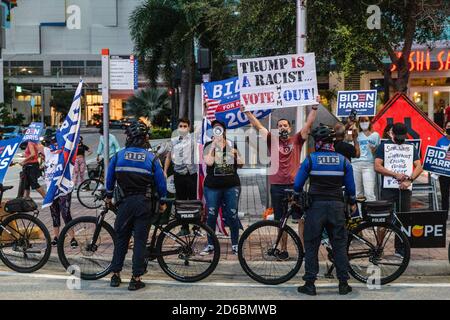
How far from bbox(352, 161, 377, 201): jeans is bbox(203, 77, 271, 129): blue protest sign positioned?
1970 millimetres

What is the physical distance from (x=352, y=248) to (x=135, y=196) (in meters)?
2.52

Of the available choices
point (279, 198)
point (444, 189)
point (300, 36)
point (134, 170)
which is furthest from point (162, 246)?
point (444, 189)

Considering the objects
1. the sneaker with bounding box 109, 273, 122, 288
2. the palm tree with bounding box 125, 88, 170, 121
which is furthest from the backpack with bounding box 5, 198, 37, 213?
the palm tree with bounding box 125, 88, 170, 121

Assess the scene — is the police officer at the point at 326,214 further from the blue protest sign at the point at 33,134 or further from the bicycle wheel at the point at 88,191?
the bicycle wheel at the point at 88,191

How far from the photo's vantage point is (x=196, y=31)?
21.4 metres

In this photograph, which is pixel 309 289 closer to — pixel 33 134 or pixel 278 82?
pixel 278 82

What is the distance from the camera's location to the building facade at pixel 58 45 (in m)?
70.9

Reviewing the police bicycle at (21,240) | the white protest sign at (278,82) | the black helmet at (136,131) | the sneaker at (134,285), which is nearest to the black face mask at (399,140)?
the white protest sign at (278,82)

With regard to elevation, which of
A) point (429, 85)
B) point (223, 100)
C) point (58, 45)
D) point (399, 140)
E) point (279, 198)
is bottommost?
point (279, 198)

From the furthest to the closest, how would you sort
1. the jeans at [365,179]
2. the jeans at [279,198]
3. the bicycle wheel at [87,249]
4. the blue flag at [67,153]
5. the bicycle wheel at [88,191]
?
the bicycle wheel at [88,191] → the jeans at [365,179] → the blue flag at [67,153] → the jeans at [279,198] → the bicycle wheel at [87,249]

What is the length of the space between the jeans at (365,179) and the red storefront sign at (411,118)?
1318mm

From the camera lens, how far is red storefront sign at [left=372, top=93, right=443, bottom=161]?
9914 millimetres

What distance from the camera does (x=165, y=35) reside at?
23.2 m

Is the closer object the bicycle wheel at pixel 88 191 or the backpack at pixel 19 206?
the backpack at pixel 19 206
